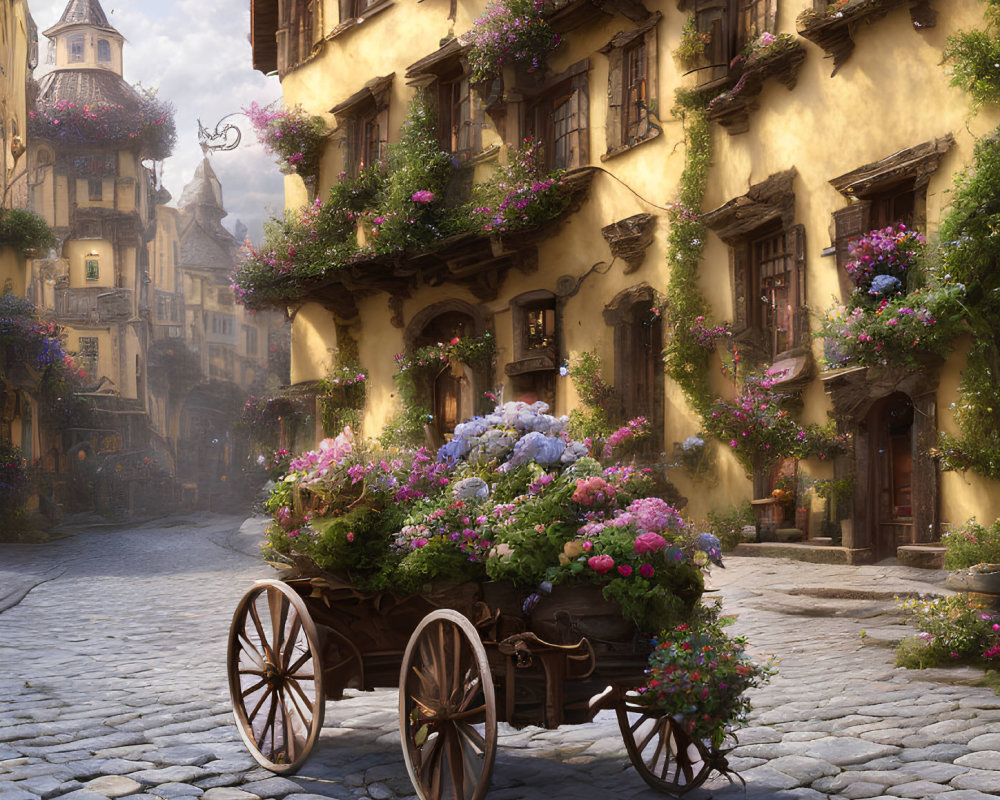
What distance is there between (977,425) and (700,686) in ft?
23.2

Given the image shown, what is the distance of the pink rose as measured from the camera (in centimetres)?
470

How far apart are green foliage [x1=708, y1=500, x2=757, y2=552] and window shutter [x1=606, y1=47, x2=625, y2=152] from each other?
5.25 m

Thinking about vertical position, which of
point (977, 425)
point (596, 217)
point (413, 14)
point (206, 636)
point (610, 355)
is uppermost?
point (413, 14)

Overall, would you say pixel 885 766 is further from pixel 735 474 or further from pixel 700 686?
pixel 735 474

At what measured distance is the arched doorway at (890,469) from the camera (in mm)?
11547

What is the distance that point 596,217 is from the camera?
15.3m

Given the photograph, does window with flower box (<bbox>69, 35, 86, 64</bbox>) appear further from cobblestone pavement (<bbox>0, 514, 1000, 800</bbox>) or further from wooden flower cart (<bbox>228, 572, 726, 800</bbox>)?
wooden flower cart (<bbox>228, 572, 726, 800</bbox>)

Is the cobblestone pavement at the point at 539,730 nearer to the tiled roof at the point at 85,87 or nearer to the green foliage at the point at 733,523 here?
the green foliage at the point at 733,523

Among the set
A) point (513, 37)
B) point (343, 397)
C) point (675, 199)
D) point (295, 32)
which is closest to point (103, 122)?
point (295, 32)

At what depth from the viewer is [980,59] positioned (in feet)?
33.4

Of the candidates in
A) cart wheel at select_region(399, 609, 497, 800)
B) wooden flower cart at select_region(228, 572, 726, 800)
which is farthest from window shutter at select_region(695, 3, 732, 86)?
cart wheel at select_region(399, 609, 497, 800)

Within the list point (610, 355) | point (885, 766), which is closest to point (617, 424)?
point (610, 355)

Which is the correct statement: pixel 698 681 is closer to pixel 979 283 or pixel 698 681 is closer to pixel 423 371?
pixel 979 283

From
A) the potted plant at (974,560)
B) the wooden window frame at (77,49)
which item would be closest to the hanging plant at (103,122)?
the wooden window frame at (77,49)
